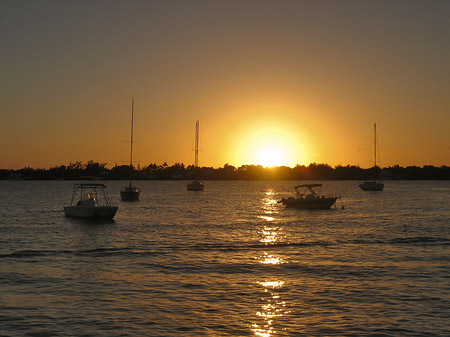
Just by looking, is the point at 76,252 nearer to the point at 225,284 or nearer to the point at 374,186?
the point at 225,284

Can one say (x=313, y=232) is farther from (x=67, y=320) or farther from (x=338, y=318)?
(x=67, y=320)

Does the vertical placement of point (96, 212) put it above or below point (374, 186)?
below

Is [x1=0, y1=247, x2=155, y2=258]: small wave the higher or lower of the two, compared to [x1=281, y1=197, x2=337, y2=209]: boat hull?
lower

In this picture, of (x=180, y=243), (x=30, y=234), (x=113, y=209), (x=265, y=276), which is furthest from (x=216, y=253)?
(x=113, y=209)

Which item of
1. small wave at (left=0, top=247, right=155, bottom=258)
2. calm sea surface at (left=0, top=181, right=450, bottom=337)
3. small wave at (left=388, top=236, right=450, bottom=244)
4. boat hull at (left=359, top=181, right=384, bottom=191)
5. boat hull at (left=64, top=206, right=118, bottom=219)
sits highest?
boat hull at (left=359, top=181, right=384, bottom=191)

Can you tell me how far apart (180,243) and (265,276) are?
1572 centimetres

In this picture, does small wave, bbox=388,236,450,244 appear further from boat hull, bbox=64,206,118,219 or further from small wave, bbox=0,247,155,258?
boat hull, bbox=64,206,118,219

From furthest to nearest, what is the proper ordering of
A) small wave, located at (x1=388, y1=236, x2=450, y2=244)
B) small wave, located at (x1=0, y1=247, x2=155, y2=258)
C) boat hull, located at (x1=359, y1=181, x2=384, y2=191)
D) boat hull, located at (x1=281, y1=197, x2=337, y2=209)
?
boat hull, located at (x1=359, y1=181, x2=384, y2=191), boat hull, located at (x1=281, y1=197, x2=337, y2=209), small wave, located at (x1=388, y1=236, x2=450, y2=244), small wave, located at (x1=0, y1=247, x2=155, y2=258)

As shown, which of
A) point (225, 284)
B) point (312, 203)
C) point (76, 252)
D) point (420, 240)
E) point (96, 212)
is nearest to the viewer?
point (225, 284)

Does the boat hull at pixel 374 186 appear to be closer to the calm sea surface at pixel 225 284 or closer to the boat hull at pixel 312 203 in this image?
the boat hull at pixel 312 203

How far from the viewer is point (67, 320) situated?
18.2m

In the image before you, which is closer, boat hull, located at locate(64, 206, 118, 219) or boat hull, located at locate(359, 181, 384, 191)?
boat hull, located at locate(64, 206, 118, 219)

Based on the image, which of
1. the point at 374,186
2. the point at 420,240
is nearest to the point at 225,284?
the point at 420,240

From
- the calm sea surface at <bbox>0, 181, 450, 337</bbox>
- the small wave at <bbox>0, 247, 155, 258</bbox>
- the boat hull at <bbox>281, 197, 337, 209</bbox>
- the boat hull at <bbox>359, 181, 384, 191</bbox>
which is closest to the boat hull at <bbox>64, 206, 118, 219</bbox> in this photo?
the calm sea surface at <bbox>0, 181, 450, 337</bbox>
